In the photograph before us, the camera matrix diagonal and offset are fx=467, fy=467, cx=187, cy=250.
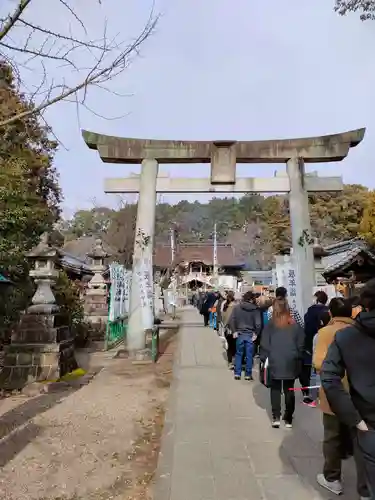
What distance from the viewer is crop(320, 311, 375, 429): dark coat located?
265 cm

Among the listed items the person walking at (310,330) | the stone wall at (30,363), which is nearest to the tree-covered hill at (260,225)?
the person walking at (310,330)

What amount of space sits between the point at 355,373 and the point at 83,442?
13.7ft

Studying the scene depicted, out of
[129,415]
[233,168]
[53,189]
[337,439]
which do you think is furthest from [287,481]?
[53,189]

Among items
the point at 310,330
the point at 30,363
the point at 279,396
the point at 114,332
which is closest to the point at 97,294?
the point at 114,332

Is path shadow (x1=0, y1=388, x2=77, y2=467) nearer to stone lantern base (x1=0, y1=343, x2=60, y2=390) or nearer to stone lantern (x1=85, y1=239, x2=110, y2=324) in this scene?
stone lantern base (x1=0, y1=343, x2=60, y2=390)

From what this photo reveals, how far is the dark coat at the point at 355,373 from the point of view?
2.65m

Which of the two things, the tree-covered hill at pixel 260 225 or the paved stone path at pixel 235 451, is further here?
the tree-covered hill at pixel 260 225

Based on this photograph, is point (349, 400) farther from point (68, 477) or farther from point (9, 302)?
point (9, 302)

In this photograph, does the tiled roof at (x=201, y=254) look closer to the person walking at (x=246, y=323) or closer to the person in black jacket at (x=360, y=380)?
the person walking at (x=246, y=323)

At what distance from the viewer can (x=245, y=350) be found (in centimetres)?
913

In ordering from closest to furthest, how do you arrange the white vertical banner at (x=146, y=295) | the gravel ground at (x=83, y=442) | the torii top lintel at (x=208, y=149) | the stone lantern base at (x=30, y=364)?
the gravel ground at (x=83, y=442)
the stone lantern base at (x=30, y=364)
the white vertical banner at (x=146, y=295)
the torii top lintel at (x=208, y=149)

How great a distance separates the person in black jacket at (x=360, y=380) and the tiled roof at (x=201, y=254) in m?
52.5

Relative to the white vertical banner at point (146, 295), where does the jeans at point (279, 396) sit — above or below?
below

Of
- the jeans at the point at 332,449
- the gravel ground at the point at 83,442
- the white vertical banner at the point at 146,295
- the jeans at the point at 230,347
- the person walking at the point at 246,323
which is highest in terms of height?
the white vertical banner at the point at 146,295
